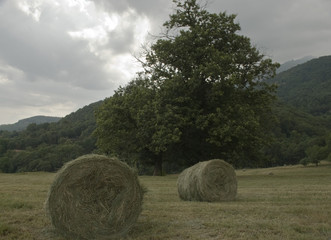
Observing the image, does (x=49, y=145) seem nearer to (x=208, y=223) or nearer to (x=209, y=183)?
(x=209, y=183)

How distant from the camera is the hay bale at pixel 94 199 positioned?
18.3 feet

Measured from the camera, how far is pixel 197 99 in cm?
2484

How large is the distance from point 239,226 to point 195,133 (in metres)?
19.1

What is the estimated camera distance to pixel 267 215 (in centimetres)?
707

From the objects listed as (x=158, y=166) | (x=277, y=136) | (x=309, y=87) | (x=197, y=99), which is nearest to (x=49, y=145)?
(x=277, y=136)

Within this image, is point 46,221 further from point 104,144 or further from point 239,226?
point 104,144

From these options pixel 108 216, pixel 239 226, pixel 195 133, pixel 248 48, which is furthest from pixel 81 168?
pixel 248 48

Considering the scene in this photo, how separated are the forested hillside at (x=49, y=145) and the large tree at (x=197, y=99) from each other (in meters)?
21.0

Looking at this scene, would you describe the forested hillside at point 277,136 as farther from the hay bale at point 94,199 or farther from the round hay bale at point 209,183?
the hay bale at point 94,199

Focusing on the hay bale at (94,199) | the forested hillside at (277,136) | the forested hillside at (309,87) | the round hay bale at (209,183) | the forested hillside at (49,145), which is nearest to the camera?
the hay bale at (94,199)

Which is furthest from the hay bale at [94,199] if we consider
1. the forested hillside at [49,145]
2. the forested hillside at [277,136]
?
the forested hillside at [49,145]

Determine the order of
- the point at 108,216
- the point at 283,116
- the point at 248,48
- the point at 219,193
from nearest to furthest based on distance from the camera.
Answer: the point at 108,216 < the point at 219,193 < the point at 248,48 < the point at 283,116

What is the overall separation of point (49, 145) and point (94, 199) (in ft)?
288

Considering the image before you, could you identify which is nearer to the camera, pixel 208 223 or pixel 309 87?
pixel 208 223
